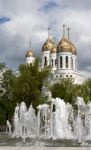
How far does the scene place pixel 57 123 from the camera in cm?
2573

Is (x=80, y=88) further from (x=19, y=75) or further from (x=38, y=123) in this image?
(x=38, y=123)

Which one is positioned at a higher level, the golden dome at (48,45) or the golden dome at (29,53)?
the golden dome at (48,45)

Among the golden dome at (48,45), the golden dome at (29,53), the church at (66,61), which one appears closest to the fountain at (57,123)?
the church at (66,61)

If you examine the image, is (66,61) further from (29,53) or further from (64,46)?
(29,53)

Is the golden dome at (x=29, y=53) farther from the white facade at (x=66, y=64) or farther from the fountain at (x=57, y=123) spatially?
the fountain at (x=57, y=123)

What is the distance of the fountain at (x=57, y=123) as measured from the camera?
2493cm

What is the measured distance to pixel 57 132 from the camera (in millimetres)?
25625

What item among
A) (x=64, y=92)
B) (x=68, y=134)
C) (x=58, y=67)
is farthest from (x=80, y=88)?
(x=68, y=134)

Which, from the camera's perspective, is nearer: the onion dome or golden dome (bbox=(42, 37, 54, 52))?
the onion dome

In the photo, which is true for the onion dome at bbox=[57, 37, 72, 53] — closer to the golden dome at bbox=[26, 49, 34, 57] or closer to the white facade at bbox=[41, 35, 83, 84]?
the white facade at bbox=[41, 35, 83, 84]

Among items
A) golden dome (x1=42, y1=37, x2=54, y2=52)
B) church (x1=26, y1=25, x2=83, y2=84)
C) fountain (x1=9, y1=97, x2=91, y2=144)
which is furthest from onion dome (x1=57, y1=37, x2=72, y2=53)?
fountain (x1=9, y1=97, x2=91, y2=144)

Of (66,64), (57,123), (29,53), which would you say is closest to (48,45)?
(29,53)

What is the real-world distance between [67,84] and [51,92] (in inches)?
218

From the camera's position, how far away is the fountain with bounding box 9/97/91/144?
81.8 ft
